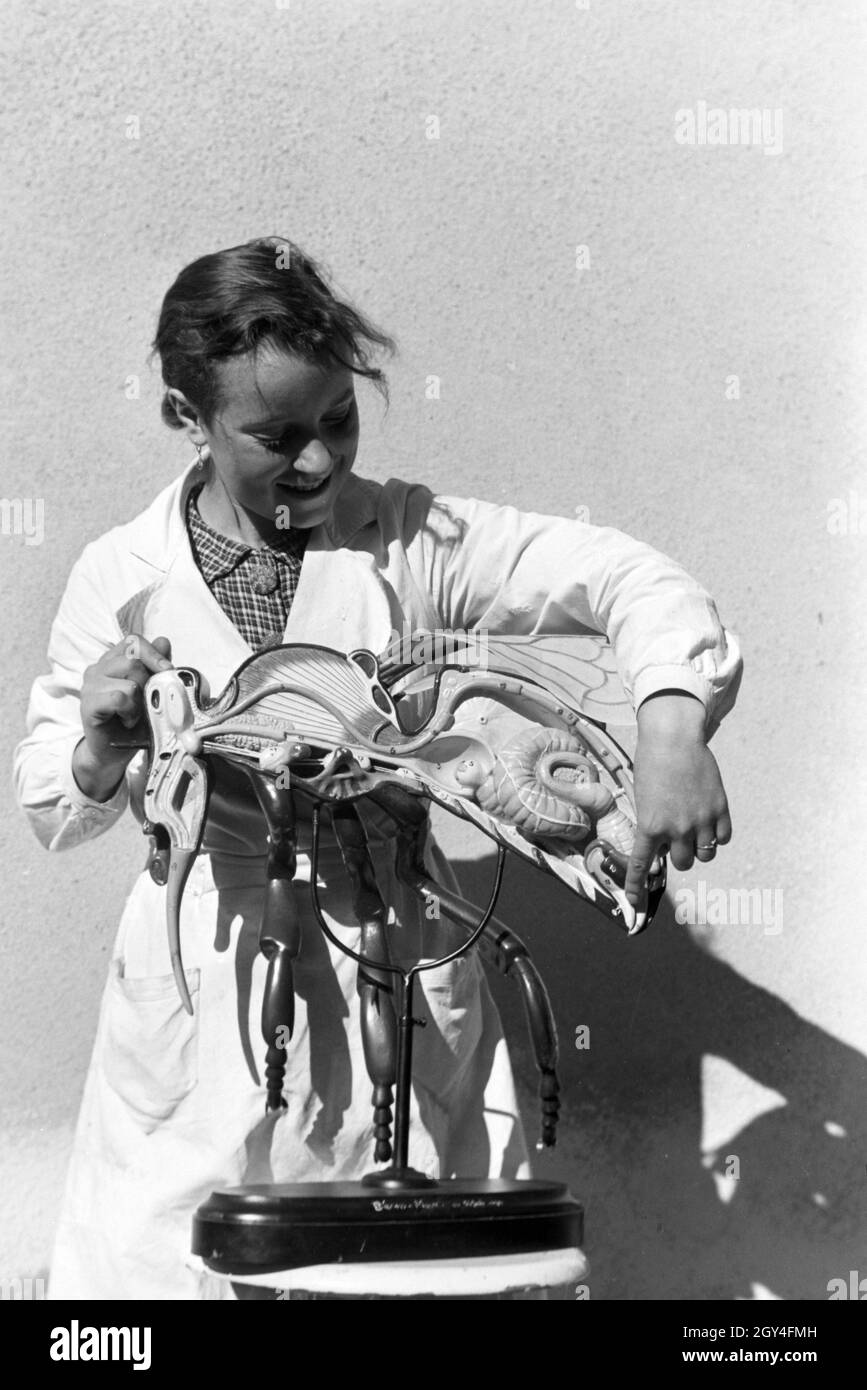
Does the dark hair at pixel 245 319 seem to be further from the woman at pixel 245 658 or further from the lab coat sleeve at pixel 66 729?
the lab coat sleeve at pixel 66 729

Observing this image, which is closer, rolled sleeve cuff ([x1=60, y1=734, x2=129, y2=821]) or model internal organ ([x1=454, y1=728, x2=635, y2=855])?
model internal organ ([x1=454, y1=728, x2=635, y2=855])

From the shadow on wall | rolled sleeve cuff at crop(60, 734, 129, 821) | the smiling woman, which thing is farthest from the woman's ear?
the shadow on wall

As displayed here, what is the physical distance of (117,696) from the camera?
1224 mm

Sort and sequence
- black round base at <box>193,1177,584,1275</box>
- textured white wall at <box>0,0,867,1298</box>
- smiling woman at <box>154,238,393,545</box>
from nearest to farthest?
black round base at <box>193,1177,584,1275</box>, smiling woman at <box>154,238,393,545</box>, textured white wall at <box>0,0,867,1298</box>

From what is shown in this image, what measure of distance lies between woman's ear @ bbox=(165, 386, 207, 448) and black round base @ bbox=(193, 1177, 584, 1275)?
54 centimetres

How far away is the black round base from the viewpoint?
1142 mm

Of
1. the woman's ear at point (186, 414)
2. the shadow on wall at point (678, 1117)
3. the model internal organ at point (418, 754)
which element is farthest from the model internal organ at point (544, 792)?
the shadow on wall at point (678, 1117)

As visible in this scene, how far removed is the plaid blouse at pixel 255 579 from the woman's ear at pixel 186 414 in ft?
0.26

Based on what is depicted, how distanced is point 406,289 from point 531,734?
794 millimetres

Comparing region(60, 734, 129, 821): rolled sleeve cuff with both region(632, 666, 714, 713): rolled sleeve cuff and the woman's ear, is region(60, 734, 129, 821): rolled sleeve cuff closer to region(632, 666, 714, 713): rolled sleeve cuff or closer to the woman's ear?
the woman's ear

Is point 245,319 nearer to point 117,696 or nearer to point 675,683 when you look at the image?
point 117,696

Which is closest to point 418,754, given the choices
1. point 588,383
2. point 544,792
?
point 544,792

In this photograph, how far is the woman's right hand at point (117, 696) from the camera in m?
1.23

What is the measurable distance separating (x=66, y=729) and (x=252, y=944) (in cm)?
21
